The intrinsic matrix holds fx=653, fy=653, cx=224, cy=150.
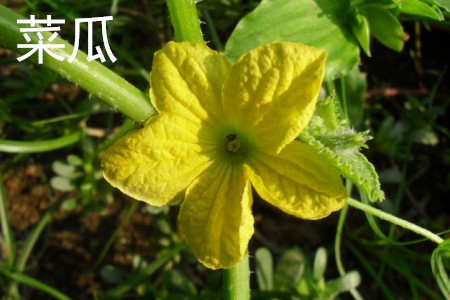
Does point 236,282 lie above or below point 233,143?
below

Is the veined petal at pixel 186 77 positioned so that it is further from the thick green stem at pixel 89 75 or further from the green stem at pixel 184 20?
the green stem at pixel 184 20

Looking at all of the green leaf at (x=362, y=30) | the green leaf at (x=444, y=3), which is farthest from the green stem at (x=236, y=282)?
the green leaf at (x=444, y=3)

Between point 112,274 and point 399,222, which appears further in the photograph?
point 112,274

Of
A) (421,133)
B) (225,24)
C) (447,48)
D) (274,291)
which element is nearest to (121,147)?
(274,291)

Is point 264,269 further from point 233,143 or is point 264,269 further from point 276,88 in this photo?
point 276,88

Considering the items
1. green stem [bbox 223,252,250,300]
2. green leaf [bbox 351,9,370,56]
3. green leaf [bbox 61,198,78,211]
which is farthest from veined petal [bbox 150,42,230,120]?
green leaf [bbox 61,198,78,211]

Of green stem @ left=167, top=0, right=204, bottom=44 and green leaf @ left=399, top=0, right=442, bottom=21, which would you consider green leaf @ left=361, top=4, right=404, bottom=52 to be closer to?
green leaf @ left=399, top=0, right=442, bottom=21

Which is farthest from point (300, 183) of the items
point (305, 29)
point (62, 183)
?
point (62, 183)

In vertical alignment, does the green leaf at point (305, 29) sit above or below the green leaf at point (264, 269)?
above
